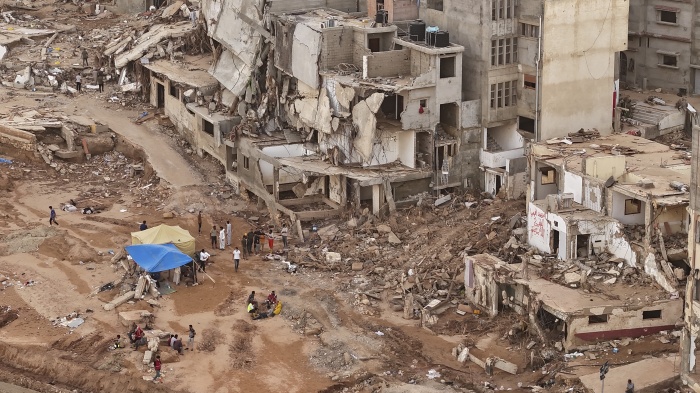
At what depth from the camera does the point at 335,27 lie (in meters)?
67.9

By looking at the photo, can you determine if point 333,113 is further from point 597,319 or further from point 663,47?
point 597,319

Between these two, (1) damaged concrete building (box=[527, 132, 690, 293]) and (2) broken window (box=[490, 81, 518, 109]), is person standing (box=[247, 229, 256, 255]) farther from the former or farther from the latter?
(1) damaged concrete building (box=[527, 132, 690, 293])

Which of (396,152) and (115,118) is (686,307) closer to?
(396,152)

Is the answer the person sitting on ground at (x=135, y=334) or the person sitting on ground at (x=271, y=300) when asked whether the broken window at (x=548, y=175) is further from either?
the person sitting on ground at (x=135, y=334)

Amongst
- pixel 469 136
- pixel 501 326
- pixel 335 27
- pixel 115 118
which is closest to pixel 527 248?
pixel 501 326

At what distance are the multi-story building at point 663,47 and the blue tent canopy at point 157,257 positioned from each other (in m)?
24.2

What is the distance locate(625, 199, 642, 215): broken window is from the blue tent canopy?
16.1 m

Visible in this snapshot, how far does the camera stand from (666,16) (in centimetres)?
7344

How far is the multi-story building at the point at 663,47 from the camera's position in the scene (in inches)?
2857

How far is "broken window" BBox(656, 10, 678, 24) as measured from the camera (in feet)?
240

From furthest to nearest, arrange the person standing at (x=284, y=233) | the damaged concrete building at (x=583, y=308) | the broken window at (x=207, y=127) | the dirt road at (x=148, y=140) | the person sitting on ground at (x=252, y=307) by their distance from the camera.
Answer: the broken window at (x=207, y=127)
the dirt road at (x=148, y=140)
the person standing at (x=284, y=233)
the person sitting on ground at (x=252, y=307)
the damaged concrete building at (x=583, y=308)

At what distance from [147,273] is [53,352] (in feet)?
18.3

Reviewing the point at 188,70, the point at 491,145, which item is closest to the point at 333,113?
the point at 491,145

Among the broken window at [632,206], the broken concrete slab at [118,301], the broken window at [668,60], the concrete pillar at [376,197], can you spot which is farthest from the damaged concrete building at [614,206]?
the broken concrete slab at [118,301]
